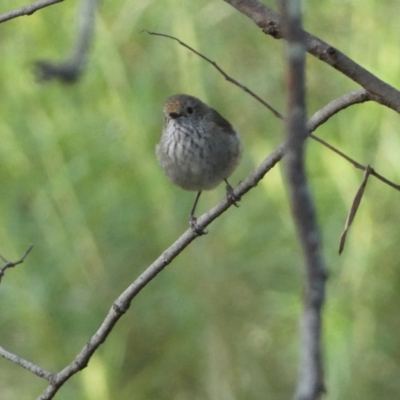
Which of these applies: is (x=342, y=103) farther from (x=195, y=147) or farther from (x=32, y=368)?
(x=195, y=147)

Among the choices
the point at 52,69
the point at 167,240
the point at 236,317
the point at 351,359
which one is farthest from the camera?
the point at 236,317

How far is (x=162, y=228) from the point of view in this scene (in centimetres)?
387

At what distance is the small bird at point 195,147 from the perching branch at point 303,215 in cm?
227

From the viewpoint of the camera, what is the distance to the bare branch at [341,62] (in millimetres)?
1406

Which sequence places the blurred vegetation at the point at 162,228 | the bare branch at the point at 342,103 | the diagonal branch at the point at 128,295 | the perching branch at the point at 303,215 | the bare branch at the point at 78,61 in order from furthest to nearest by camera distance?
the blurred vegetation at the point at 162,228, the diagonal branch at the point at 128,295, the bare branch at the point at 342,103, the bare branch at the point at 78,61, the perching branch at the point at 303,215

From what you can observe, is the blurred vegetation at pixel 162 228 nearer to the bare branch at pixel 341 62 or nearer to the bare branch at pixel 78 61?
the bare branch at pixel 341 62

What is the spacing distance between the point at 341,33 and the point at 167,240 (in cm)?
138

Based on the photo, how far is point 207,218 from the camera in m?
1.85

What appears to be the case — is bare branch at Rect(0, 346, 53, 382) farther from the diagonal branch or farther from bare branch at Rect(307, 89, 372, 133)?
bare branch at Rect(307, 89, 372, 133)

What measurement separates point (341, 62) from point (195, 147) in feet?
5.23

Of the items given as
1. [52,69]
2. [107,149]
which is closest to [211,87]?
[107,149]

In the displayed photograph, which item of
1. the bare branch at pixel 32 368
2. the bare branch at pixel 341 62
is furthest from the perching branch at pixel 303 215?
the bare branch at pixel 32 368

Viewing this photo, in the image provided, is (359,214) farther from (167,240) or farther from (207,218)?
(207,218)

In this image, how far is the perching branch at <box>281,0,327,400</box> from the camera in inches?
23.6
